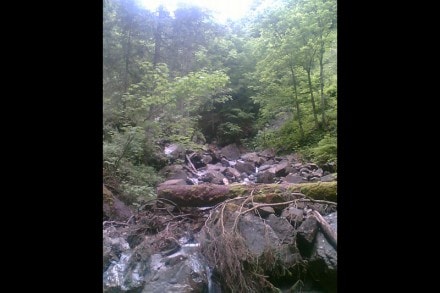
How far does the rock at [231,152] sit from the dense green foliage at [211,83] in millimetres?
157

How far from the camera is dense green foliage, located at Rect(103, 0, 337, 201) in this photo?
4.43 metres

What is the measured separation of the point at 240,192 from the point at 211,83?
2.18 metres

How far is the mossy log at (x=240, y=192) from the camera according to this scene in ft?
12.5

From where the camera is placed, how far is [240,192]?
4.11 m

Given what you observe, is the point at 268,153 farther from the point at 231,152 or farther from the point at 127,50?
the point at 127,50

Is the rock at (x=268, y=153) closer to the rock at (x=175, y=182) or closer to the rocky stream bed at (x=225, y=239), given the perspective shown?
the rocky stream bed at (x=225, y=239)

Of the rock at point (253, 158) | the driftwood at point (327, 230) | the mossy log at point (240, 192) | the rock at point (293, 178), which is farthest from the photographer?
the rock at point (253, 158)

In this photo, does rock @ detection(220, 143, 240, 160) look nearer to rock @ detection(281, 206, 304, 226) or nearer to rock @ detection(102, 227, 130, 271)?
rock @ detection(281, 206, 304, 226)

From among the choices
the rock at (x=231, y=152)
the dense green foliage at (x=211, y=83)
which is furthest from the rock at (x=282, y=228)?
the rock at (x=231, y=152)

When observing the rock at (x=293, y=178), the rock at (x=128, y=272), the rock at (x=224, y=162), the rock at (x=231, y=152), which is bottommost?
the rock at (x=128, y=272)

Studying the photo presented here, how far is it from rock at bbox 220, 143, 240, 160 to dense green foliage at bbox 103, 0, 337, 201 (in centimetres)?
16

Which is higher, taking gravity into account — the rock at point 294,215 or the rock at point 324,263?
the rock at point 294,215
